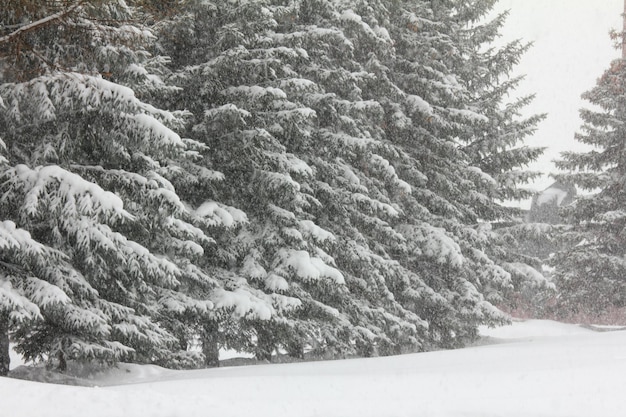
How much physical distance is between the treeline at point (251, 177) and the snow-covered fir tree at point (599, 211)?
3808 millimetres

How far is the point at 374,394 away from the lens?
7.79m

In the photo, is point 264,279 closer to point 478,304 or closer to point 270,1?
point 270,1

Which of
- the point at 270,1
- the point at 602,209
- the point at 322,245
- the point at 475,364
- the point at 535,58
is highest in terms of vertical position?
the point at 535,58

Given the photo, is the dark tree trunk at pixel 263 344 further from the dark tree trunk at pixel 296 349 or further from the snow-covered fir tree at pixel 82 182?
the snow-covered fir tree at pixel 82 182

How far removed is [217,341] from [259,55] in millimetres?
5698

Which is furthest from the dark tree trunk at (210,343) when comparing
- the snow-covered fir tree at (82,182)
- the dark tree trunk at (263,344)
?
the snow-covered fir tree at (82,182)

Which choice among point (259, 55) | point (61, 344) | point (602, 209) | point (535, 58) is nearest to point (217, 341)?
point (61, 344)

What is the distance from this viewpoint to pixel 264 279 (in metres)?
13.8

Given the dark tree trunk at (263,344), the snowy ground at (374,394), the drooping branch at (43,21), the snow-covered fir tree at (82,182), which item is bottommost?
the snowy ground at (374,394)

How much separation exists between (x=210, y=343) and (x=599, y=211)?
16.0 metres

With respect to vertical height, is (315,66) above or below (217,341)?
above

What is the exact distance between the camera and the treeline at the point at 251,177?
33.6 ft

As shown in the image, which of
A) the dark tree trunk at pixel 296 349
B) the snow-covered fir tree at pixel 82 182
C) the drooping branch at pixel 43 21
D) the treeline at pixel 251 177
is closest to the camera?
the drooping branch at pixel 43 21

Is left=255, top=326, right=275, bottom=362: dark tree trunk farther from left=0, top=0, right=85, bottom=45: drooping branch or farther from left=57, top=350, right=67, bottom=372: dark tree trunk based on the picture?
left=0, top=0, right=85, bottom=45: drooping branch
